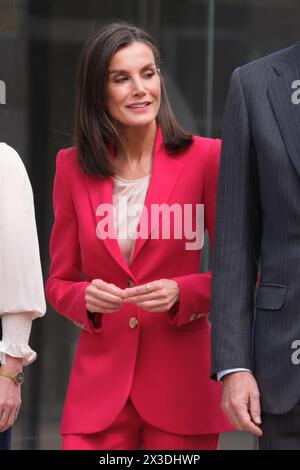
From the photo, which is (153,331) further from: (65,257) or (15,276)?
(15,276)

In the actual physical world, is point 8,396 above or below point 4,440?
above

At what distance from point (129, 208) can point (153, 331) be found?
1.22 ft

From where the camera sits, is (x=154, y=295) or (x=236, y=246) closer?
(x=236, y=246)

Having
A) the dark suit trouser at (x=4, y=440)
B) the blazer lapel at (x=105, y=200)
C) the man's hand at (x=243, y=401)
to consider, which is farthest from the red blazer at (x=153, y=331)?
the man's hand at (x=243, y=401)

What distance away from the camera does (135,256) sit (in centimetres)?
357

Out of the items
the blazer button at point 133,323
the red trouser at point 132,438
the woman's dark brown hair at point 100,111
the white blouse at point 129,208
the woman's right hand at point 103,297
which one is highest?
the woman's dark brown hair at point 100,111

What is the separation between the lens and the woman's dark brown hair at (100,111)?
362 cm

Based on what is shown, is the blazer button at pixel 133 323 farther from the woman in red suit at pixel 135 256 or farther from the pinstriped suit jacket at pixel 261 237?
the pinstriped suit jacket at pixel 261 237

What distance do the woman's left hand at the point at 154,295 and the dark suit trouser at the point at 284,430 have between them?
0.50 metres

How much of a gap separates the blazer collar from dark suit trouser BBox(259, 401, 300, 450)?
0.68 meters

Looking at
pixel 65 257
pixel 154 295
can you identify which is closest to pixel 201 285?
pixel 154 295

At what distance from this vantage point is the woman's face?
11.9 ft

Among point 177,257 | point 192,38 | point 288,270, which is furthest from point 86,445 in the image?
point 192,38
